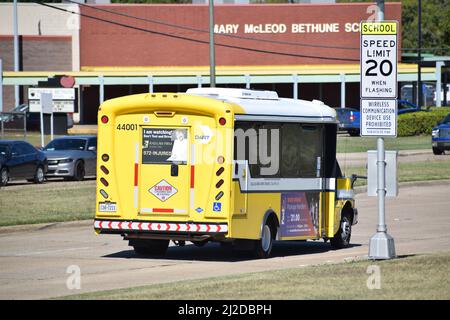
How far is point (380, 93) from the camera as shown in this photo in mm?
17406

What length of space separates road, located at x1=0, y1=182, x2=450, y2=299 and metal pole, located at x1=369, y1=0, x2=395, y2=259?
1.33 metres

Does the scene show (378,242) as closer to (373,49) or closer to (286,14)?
(373,49)

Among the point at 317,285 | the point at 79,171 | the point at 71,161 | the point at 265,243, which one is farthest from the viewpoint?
the point at 79,171

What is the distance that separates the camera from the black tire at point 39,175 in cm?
3691

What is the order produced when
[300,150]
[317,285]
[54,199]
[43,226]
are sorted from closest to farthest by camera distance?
1. [317,285]
2. [300,150]
3. [43,226]
4. [54,199]

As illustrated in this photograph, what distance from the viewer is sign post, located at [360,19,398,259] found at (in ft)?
56.3

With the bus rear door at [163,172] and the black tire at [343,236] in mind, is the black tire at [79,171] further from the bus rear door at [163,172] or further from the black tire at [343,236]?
the bus rear door at [163,172]

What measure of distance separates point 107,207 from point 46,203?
1015 centimetres

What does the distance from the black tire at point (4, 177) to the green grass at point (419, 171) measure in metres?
10.9

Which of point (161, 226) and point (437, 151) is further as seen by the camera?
point (437, 151)

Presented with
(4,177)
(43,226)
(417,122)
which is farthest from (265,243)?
(417,122)

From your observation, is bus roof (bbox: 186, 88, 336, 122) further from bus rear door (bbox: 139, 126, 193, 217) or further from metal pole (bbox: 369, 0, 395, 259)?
metal pole (bbox: 369, 0, 395, 259)

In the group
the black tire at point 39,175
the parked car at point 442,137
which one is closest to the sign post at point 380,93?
the black tire at point 39,175

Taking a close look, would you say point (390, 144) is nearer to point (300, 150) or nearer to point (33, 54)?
point (300, 150)
